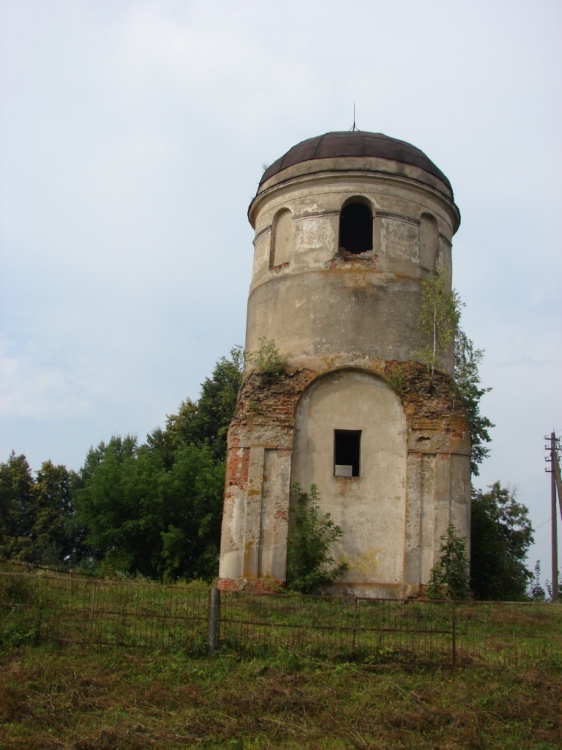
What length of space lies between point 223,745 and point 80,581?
11.7 feet

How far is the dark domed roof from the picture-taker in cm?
1505

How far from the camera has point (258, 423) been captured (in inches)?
535

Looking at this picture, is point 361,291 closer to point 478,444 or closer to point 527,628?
point 527,628

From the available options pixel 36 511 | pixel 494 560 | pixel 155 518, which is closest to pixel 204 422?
pixel 155 518

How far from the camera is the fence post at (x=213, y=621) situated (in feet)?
28.2

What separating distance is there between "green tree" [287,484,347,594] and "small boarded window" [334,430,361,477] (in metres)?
0.94

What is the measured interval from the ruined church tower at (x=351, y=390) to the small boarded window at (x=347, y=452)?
1.5 inches

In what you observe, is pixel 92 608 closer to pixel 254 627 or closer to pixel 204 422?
pixel 254 627

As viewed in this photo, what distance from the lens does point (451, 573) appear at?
41.1 ft

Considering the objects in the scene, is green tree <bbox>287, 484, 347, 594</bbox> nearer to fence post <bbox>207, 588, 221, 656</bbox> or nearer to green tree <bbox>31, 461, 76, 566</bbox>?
fence post <bbox>207, 588, 221, 656</bbox>

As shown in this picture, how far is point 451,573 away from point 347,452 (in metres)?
3.59

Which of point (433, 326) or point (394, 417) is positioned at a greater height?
point (433, 326)

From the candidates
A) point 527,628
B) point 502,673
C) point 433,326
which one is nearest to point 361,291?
point 433,326

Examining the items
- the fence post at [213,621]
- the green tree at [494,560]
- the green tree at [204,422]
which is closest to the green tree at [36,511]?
the green tree at [204,422]
